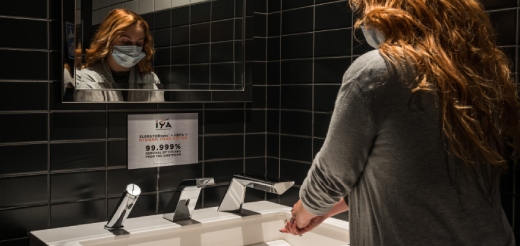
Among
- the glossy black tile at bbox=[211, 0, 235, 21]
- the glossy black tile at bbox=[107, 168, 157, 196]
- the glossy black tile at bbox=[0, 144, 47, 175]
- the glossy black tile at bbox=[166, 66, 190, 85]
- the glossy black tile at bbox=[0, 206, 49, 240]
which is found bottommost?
the glossy black tile at bbox=[0, 206, 49, 240]

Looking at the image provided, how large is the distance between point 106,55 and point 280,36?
0.61m

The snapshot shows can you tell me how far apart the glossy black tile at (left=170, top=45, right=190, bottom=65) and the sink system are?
1.17 ft

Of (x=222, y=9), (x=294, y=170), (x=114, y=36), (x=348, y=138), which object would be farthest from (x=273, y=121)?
(x=348, y=138)

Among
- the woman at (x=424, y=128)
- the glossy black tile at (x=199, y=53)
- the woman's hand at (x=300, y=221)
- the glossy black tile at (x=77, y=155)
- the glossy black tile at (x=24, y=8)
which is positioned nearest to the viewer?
the woman at (x=424, y=128)

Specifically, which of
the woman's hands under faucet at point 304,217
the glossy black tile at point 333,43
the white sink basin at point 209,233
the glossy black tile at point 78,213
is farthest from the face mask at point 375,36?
the glossy black tile at point 78,213

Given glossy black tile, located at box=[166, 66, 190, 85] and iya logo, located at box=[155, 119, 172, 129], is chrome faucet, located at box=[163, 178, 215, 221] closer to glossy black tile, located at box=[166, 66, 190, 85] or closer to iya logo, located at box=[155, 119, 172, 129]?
iya logo, located at box=[155, 119, 172, 129]

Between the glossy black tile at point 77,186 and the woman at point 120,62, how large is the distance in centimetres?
21

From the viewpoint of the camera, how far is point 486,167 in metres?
1.06

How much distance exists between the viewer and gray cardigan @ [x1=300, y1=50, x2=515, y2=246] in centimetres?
100

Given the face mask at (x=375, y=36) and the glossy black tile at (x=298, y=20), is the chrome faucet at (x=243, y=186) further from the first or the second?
the face mask at (x=375, y=36)

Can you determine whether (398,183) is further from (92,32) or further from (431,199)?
(92,32)

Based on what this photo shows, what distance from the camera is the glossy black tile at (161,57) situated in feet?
5.64

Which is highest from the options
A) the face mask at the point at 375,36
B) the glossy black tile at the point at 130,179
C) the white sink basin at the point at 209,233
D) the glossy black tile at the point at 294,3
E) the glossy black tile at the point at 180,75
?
the glossy black tile at the point at 294,3

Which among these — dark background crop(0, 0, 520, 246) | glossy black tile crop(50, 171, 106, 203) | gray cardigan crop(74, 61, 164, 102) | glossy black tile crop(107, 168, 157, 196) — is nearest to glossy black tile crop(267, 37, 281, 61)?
dark background crop(0, 0, 520, 246)
